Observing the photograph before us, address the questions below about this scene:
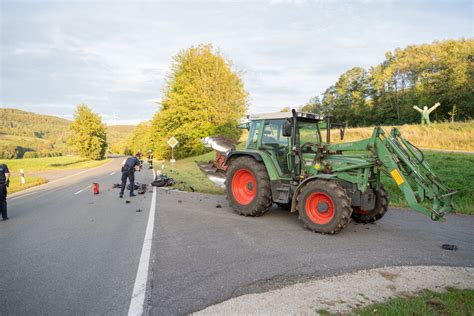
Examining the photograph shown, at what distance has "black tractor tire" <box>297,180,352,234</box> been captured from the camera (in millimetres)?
6098

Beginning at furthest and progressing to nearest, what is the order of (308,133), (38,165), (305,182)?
(38,165)
(308,133)
(305,182)

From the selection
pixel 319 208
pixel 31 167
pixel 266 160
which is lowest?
pixel 31 167

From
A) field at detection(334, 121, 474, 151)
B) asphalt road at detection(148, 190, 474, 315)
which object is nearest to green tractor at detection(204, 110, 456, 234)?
asphalt road at detection(148, 190, 474, 315)

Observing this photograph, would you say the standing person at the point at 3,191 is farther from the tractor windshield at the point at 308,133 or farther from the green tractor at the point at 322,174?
the tractor windshield at the point at 308,133

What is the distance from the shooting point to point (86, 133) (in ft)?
214

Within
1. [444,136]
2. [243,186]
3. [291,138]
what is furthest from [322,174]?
[444,136]

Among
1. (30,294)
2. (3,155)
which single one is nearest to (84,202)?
(30,294)

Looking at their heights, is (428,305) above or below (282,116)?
below

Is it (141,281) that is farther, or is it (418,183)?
(418,183)

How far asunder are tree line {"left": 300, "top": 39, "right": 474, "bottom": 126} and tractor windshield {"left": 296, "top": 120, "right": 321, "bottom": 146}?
23984 mm

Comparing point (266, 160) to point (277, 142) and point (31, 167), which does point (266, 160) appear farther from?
point (31, 167)

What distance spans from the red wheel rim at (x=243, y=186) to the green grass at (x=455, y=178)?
4.66 m

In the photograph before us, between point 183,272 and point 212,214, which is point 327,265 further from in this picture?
point 212,214

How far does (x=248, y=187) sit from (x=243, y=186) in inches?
9.8
